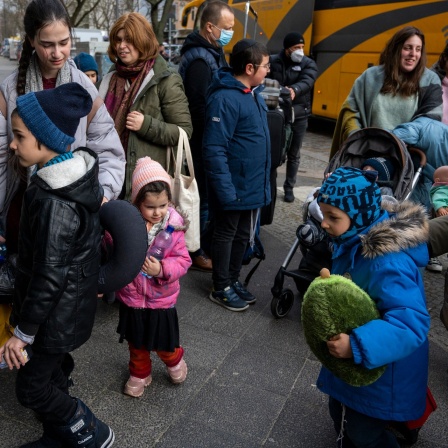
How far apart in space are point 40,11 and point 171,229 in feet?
4.13

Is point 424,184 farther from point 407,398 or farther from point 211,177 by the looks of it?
point 407,398

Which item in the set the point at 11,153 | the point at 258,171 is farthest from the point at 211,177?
the point at 11,153

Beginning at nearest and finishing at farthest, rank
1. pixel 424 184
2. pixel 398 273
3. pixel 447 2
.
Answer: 1. pixel 398 273
2. pixel 424 184
3. pixel 447 2

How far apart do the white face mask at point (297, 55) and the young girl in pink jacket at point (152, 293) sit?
4284 mm

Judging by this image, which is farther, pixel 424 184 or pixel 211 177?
pixel 424 184

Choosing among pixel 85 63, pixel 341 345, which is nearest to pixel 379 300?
pixel 341 345

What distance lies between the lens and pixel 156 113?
11.7ft

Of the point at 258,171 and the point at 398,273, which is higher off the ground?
the point at 398,273

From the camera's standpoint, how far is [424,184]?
4070 mm

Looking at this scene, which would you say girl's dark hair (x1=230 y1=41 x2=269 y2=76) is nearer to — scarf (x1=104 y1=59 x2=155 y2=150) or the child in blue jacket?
scarf (x1=104 y1=59 x2=155 y2=150)

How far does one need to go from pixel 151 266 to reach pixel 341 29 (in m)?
10.3

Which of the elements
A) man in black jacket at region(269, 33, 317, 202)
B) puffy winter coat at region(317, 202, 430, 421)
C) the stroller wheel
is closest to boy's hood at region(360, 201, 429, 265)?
puffy winter coat at region(317, 202, 430, 421)

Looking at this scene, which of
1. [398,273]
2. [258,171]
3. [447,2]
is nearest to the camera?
[398,273]

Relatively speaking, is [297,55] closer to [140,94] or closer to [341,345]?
[140,94]
